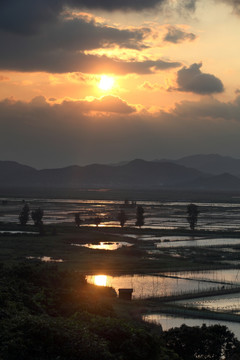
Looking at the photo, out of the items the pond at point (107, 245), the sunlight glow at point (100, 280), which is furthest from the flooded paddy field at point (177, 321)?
the pond at point (107, 245)

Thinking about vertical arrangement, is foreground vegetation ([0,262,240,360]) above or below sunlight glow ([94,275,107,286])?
above

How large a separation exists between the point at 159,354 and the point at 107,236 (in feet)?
215

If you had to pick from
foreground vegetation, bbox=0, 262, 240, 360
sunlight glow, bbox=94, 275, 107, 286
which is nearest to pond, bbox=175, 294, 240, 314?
foreground vegetation, bbox=0, 262, 240, 360

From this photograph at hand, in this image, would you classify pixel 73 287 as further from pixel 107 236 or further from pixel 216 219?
pixel 216 219

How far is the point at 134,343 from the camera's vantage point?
77.2ft

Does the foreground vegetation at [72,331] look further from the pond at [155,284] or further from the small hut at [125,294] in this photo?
the pond at [155,284]

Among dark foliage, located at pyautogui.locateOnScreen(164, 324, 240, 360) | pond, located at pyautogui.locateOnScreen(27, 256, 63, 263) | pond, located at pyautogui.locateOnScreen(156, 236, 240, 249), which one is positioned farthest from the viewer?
pond, located at pyautogui.locateOnScreen(156, 236, 240, 249)

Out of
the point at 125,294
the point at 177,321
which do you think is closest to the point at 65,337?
the point at 177,321

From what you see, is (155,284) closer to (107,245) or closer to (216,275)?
(216,275)

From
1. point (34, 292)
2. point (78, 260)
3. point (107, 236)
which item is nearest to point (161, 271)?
point (78, 260)

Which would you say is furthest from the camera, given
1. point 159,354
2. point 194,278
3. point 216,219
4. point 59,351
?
point 216,219

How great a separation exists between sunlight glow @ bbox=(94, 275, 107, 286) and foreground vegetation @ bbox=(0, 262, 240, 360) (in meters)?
12.7

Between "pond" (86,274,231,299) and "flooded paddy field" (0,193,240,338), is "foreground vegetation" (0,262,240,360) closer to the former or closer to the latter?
"flooded paddy field" (0,193,240,338)

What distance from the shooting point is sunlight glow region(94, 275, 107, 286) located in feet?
169
